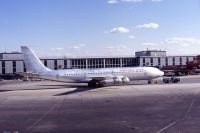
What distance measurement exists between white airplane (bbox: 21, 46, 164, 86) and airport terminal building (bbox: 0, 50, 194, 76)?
54974 millimetres

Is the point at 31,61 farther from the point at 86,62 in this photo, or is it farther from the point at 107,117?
the point at 86,62

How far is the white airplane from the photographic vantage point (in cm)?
5938

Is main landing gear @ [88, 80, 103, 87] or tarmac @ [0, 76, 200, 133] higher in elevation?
main landing gear @ [88, 80, 103, 87]

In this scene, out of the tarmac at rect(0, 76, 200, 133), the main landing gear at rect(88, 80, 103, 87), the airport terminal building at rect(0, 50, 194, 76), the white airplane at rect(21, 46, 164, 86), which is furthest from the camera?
the airport terminal building at rect(0, 50, 194, 76)

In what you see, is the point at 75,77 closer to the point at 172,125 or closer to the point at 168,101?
the point at 168,101

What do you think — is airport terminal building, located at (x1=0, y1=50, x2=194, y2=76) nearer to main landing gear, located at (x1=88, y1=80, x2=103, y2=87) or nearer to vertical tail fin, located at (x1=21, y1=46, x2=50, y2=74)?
vertical tail fin, located at (x1=21, y1=46, x2=50, y2=74)

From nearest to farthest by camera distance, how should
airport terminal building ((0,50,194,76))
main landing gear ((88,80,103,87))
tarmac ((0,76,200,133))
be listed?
tarmac ((0,76,200,133)) → main landing gear ((88,80,103,87)) → airport terminal building ((0,50,194,76))

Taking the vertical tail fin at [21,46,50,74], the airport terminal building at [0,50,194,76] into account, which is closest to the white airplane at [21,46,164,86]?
the vertical tail fin at [21,46,50,74]

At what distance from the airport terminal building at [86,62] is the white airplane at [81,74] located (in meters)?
55.0

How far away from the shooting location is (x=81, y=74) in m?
61.1

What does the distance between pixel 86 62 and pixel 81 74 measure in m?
63.0

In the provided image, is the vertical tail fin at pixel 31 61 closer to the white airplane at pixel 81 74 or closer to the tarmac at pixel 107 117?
the white airplane at pixel 81 74

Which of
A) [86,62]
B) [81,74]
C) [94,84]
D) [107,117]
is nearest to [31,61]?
[81,74]

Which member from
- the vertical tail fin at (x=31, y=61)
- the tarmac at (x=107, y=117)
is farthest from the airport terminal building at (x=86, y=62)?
the tarmac at (x=107, y=117)
